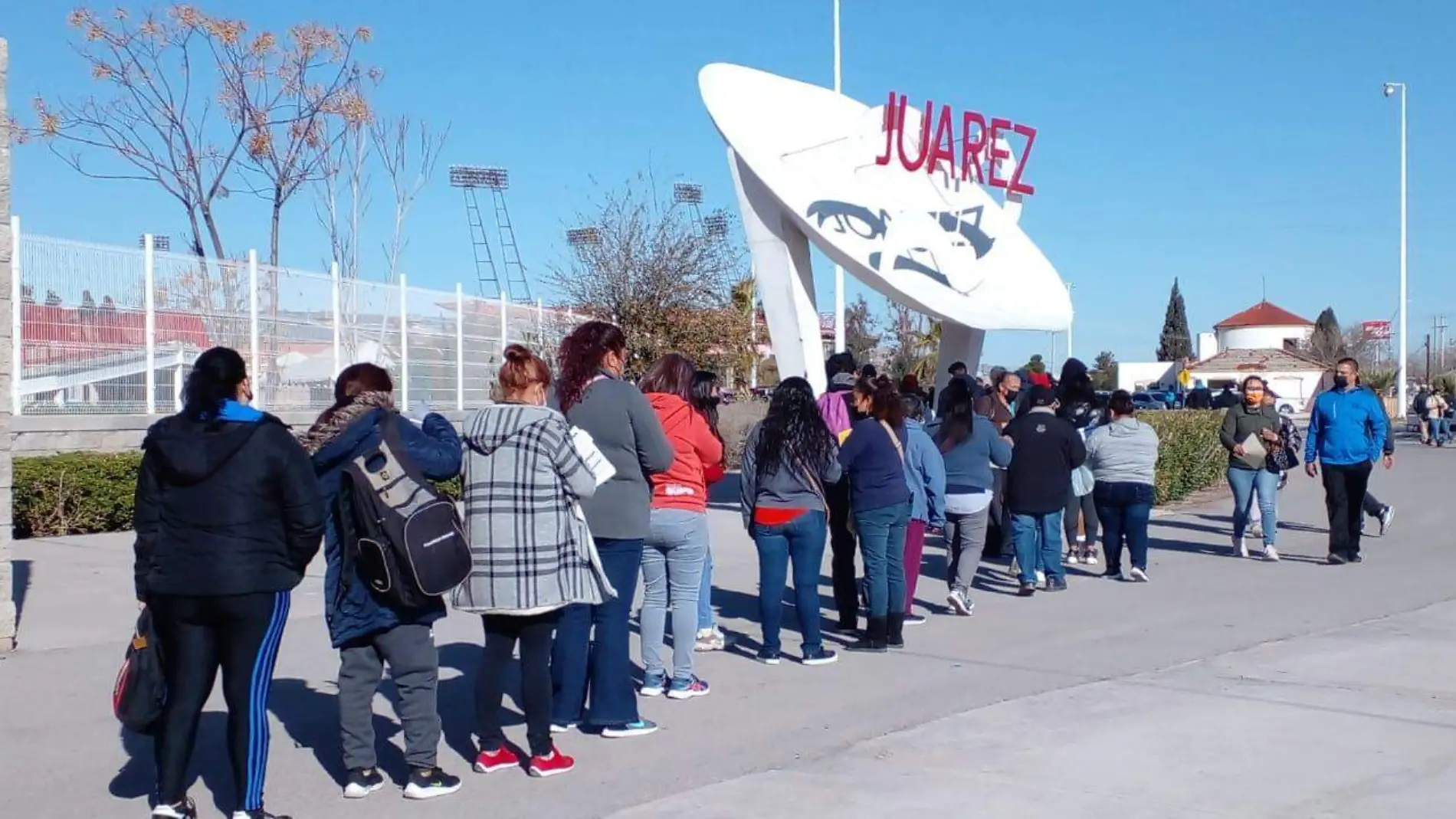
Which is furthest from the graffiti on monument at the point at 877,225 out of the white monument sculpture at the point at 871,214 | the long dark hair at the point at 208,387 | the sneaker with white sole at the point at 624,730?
the long dark hair at the point at 208,387

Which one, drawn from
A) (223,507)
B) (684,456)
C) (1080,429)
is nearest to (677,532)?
(684,456)

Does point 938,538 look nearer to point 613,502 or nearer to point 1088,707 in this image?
point 1088,707

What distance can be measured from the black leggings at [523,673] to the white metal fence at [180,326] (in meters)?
6.82

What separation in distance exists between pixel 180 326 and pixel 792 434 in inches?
413

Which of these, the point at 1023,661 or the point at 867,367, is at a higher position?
the point at 867,367

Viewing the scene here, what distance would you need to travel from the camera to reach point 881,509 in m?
8.50

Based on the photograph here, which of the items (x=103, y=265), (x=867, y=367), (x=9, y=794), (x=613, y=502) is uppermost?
(x=103, y=265)

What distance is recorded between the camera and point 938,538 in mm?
14672

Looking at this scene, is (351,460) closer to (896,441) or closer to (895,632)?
(896,441)

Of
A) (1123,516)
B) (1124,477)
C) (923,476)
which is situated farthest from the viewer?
(1123,516)

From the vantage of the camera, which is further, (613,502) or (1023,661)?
(1023,661)

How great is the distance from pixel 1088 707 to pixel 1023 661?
4.28ft

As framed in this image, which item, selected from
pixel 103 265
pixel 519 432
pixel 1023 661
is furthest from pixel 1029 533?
pixel 103 265

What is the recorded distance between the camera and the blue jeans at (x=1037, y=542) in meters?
10.9
